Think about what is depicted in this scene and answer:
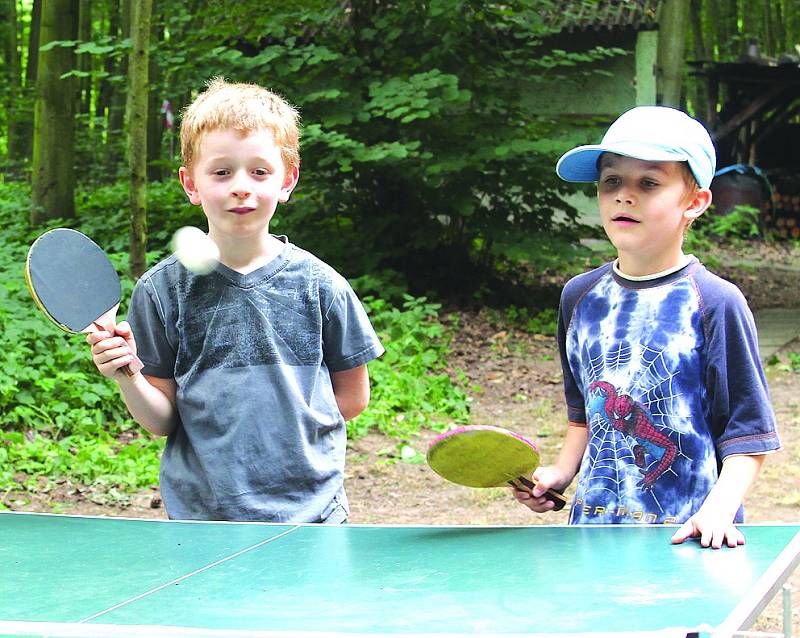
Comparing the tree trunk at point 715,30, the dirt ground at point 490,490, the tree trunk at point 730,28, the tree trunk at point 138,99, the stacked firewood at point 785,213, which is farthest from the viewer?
the tree trunk at point 715,30

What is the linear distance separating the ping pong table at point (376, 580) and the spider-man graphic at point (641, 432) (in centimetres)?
16

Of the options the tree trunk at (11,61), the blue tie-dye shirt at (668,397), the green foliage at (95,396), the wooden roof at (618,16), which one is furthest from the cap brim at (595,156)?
the tree trunk at (11,61)

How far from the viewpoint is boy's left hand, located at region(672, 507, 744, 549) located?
1.97 m

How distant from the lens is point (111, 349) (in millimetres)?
2203

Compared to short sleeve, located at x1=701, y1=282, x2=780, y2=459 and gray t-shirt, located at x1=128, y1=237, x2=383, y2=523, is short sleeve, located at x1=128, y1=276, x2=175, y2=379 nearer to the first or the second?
gray t-shirt, located at x1=128, y1=237, x2=383, y2=523

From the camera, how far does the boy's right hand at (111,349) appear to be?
219cm

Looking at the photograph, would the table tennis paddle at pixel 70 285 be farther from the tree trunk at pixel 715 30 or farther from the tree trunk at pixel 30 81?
the tree trunk at pixel 715 30

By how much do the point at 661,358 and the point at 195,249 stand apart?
41.6 inches

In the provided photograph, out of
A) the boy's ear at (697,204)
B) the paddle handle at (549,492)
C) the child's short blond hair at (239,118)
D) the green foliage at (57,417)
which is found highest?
the child's short blond hair at (239,118)

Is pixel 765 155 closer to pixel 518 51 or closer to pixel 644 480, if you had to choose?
pixel 518 51

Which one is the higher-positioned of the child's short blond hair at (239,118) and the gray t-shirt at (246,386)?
the child's short blond hair at (239,118)

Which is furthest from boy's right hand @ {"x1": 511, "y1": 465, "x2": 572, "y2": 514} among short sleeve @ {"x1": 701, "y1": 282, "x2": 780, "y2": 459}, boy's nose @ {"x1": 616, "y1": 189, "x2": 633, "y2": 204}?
boy's nose @ {"x1": 616, "y1": 189, "x2": 633, "y2": 204}

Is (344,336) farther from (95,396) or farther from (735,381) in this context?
(95,396)

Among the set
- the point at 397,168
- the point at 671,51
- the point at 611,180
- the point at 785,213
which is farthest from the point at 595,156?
the point at 785,213
